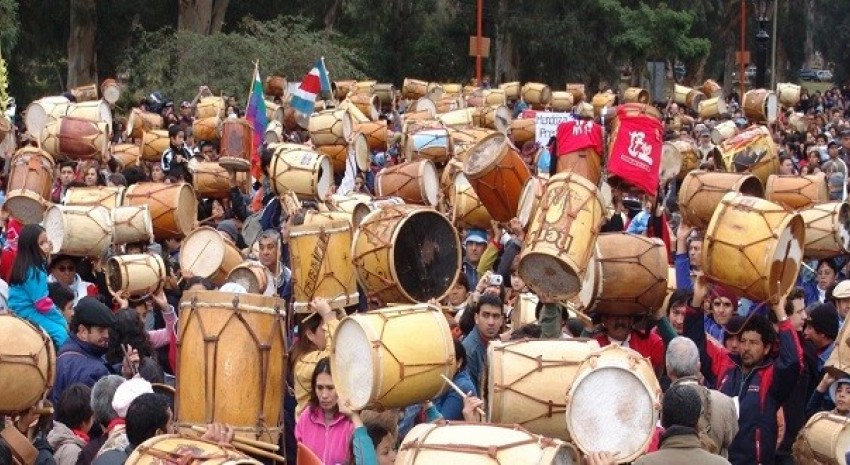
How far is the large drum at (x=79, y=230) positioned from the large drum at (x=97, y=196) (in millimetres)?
1050

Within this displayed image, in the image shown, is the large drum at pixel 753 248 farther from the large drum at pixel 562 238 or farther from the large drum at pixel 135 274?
the large drum at pixel 135 274

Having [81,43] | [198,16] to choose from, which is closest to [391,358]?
[198,16]

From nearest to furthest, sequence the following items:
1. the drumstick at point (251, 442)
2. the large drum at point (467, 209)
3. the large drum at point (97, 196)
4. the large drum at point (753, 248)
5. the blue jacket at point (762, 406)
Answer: the drumstick at point (251, 442) → the blue jacket at point (762, 406) → the large drum at point (753, 248) → the large drum at point (467, 209) → the large drum at point (97, 196)

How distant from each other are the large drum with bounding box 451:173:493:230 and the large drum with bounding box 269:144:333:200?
191cm

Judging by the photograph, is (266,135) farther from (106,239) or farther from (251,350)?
(251,350)

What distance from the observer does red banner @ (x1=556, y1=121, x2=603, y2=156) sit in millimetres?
11906

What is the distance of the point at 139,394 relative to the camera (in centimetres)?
761

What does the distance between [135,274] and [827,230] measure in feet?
16.5

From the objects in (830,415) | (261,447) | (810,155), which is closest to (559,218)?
(830,415)

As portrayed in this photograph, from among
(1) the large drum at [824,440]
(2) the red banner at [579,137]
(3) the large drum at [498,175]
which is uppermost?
(2) the red banner at [579,137]

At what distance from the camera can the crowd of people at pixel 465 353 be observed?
7668mm

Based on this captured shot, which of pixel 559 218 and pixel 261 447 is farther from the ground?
pixel 559 218

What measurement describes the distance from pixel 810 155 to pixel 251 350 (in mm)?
15434

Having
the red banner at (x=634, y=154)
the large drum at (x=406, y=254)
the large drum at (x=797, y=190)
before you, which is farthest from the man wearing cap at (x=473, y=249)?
the large drum at (x=406, y=254)
